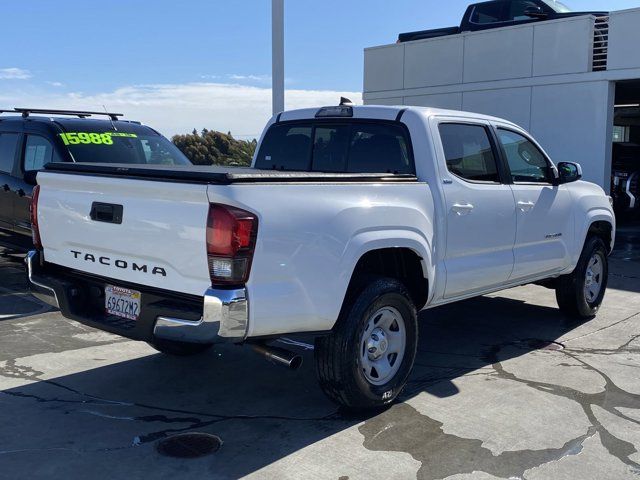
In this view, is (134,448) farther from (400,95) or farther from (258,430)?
(400,95)

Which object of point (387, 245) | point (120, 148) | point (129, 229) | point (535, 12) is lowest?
point (387, 245)

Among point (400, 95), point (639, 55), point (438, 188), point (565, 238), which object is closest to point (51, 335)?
point (438, 188)

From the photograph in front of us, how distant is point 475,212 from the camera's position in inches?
203

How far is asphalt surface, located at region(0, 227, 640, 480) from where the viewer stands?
3674mm

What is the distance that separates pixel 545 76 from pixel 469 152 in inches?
450

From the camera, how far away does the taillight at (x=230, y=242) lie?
3471 mm

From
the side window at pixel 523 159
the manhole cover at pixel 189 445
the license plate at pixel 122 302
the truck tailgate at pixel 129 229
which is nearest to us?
the truck tailgate at pixel 129 229

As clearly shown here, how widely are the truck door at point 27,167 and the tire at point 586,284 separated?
5932 millimetres

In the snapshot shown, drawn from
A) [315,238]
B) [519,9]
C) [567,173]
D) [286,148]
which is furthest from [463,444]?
[519,9]

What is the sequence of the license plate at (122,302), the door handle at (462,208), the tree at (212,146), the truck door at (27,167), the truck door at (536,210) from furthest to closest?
the tree at (212,146)
the truck door at (27,167)
the truck door at (536,210)
the door handle at (462,208)
the license plate at (122,302)

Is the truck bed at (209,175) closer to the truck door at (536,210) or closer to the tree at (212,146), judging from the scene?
the truck door at (536,210)

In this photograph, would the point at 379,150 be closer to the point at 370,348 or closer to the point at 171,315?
the point at 370,348

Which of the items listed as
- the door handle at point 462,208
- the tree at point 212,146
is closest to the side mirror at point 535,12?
the tree at point 212,146

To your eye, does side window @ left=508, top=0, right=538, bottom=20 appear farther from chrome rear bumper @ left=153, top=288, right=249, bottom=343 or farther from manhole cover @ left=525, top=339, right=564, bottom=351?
chrome rear bumper @ left=153, top=288, right=249, bottom=343
